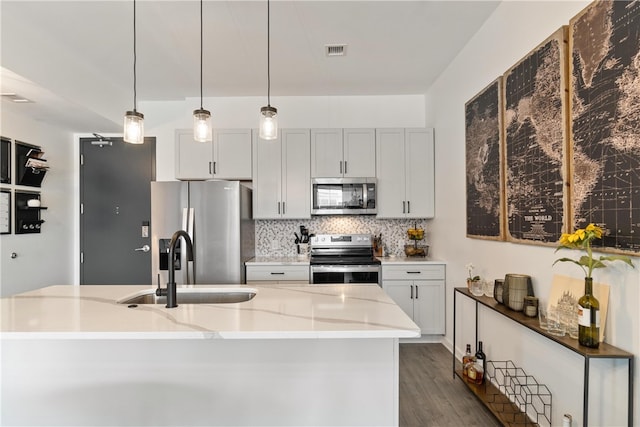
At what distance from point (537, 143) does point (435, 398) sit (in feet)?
6.31

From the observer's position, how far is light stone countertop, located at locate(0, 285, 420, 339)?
1.31 metres

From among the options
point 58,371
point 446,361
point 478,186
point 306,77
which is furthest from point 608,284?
point 306,77

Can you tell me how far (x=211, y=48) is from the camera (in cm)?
306

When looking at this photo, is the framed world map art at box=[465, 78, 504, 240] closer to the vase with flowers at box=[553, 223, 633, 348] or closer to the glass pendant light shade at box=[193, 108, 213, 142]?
the vase with flowers at box=[553, 223, 633, 348]

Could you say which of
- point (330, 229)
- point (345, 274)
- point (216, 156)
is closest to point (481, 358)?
point (345, 274)

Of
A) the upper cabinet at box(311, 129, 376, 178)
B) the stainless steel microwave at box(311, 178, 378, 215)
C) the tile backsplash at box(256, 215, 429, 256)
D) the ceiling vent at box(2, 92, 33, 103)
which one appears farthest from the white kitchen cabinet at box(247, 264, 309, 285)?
the ceiling vent at box(2, 92, 33, 103)

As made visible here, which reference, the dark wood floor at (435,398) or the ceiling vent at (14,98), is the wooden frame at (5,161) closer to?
the ceiling vent at (14,98)

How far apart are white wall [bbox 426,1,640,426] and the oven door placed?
79cm

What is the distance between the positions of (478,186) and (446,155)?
91cm

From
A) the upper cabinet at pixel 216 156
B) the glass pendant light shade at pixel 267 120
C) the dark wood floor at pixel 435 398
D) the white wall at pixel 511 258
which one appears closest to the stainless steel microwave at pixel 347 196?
the white wall at pixel 511 258

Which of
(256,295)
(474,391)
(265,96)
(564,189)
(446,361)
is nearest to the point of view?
(564,189)

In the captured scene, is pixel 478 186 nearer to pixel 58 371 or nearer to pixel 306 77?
pixel 306 77

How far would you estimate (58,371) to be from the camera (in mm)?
1557

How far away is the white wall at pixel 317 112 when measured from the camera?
4266 millimetres
